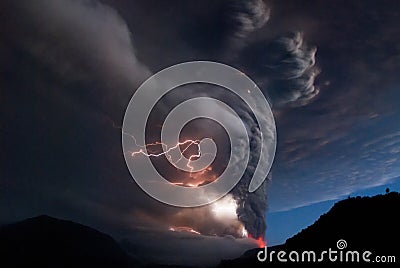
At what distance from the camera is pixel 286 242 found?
125375 millimetres

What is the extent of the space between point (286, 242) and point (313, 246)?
1900 cm

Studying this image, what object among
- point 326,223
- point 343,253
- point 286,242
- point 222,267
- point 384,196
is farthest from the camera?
point 222,267

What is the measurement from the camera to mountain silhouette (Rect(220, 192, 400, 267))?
82.7m

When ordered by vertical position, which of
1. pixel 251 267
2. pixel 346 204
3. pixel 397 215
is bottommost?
pixel 251 267

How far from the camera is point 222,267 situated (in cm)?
14612

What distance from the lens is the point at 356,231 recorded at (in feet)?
315

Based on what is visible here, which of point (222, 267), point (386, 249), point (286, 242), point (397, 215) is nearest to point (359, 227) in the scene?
point (397, 215)

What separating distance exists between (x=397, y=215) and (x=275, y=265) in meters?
37.9

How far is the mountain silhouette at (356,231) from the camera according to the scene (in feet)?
271

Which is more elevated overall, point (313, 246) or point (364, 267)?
point (313, 246)

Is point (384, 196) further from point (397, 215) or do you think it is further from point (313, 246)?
point (313, 246)

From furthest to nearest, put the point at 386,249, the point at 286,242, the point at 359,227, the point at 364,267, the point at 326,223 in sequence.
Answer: the point at 286,242 → the point at 326,223 → the point at 359,227 → the point at 386,249 → the point at 364,267

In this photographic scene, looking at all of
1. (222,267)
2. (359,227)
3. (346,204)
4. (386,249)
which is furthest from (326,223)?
(222,267)

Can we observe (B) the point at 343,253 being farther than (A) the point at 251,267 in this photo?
No
